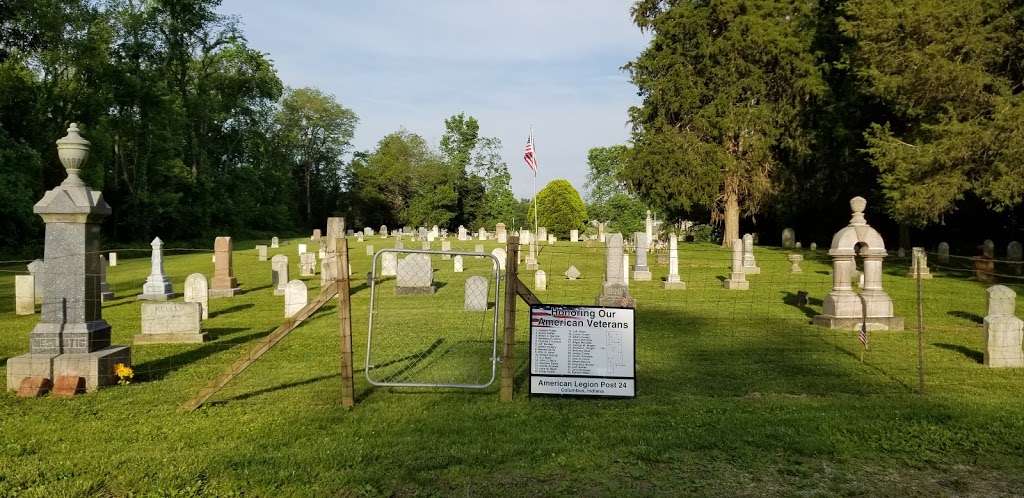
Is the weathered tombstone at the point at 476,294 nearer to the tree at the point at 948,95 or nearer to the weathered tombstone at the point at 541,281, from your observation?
the weathered tombstone at the point at 541,281

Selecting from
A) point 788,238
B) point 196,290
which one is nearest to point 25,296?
point 196,290

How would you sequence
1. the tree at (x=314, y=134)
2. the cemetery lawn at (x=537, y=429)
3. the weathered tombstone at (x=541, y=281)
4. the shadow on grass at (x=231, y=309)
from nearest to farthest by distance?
the cemetery lawn at (x=537, y=429) < the shadow on grass at (x=231, y=309) < the weathered tombstone at (x=541, y=281) < the tree at (x=314, y=134)

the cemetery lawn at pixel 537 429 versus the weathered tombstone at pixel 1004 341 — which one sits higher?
the weathered tombstone at pixel 1004 341

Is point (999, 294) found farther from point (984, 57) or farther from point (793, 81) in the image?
point (793, 81)

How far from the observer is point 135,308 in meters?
16.8

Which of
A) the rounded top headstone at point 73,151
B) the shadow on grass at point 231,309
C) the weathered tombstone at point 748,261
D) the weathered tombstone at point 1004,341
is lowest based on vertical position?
the shadow on grass at point 231,309

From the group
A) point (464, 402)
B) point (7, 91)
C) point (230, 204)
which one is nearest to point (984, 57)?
point (464, 402)

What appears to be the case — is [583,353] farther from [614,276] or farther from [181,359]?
[614,276]

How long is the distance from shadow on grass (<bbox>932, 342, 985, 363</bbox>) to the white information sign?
19.0 ft

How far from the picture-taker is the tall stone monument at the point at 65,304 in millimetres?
7949

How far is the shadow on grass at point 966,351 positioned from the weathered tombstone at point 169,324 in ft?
38.2

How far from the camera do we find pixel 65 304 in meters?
8.02

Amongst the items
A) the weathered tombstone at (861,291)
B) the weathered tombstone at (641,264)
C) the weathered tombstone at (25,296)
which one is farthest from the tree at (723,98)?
the weathered tombstone at (25,296)

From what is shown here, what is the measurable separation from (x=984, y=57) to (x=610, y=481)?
2581 centimetres
